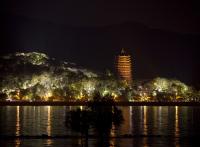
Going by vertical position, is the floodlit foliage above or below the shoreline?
above

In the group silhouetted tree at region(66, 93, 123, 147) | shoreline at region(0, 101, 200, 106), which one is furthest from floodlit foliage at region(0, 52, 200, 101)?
silhouetted tree at region(66, 93, 123, 147)

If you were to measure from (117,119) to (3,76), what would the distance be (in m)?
156

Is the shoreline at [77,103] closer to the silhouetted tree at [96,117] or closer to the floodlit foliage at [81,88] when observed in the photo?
the floodlit foliage at [81,88]

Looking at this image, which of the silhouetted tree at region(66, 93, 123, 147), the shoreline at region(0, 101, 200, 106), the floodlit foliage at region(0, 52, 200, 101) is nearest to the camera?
the silhouetted tree at region(66, 93, 123, 147)

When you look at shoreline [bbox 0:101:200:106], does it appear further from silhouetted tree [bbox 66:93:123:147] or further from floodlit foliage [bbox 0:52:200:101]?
silhouetted tree [bbox 66:93:123:147]

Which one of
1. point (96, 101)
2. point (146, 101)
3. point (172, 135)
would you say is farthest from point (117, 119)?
point (146, 101)

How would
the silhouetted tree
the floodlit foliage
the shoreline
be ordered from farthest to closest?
the floodlit foliage
the shoreline
the silhouetted tree

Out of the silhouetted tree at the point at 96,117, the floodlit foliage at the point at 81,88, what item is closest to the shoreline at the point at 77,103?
the floodlit foliage at the point at 81,88

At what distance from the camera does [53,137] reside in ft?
181

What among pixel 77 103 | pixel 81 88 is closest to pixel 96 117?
pixel 77 103

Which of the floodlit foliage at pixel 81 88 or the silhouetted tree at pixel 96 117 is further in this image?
the floodlit foliage at pixel 81 88

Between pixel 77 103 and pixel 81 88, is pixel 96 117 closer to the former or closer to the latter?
pixel 77 103

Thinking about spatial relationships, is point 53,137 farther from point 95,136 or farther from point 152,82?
point 152,82

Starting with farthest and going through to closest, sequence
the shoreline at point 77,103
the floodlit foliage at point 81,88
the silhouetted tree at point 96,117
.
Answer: the floodlit foliage at point 81,88
the shoreline at point 77,103
the silhouetted tree at point 96,117
